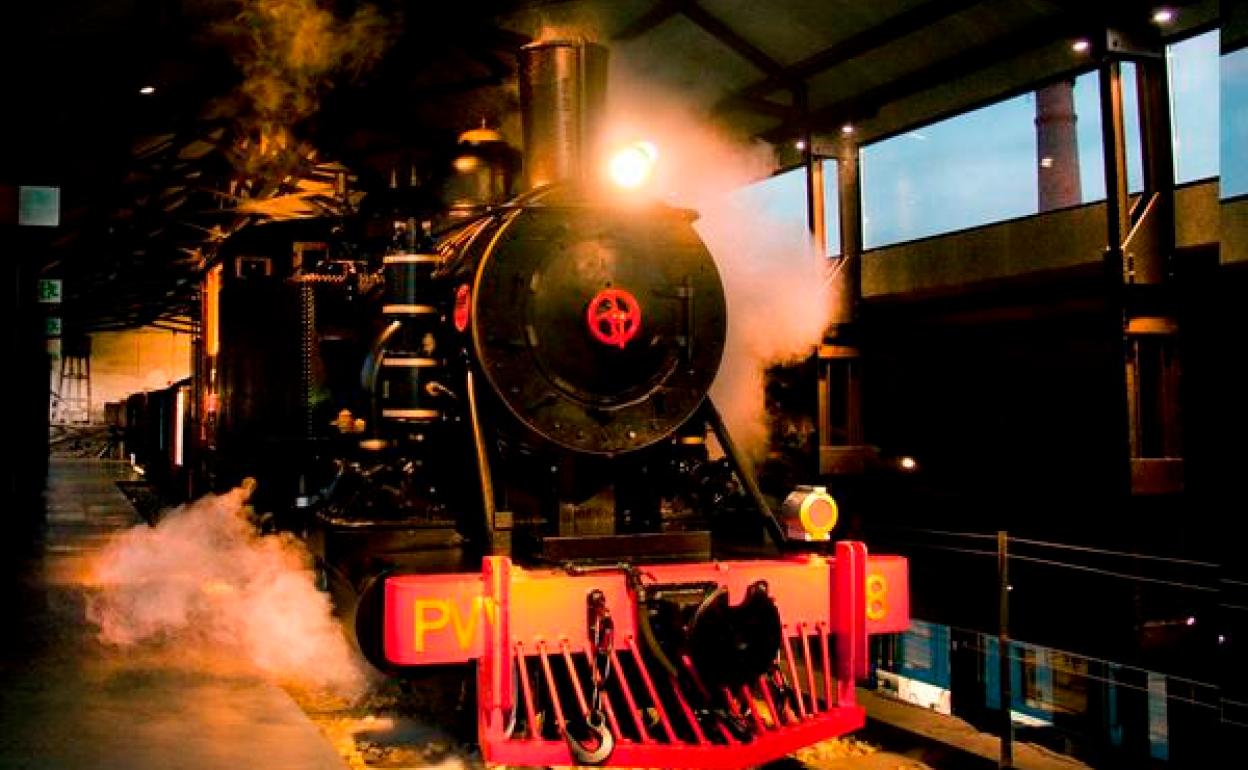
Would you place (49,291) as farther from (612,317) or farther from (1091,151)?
(612,317)

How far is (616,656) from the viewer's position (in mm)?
3896

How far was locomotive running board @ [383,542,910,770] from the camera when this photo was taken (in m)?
3.65

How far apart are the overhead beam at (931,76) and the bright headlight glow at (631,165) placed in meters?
4.37

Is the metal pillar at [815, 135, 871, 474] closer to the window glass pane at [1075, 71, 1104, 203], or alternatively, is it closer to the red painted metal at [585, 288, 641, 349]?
the window glass pane at [1075, 71, 1104, 203]

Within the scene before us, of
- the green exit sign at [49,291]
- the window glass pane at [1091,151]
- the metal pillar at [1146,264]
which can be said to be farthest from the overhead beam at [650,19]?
the green exit sign at [49,291]

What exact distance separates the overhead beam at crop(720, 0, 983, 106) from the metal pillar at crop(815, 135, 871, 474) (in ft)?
2.60

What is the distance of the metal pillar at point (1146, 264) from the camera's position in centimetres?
747

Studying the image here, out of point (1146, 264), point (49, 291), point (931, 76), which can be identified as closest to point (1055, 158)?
point (931, 76)

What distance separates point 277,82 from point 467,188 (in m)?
5.26

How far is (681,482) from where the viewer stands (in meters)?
4.98

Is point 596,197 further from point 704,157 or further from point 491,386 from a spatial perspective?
point 704,157

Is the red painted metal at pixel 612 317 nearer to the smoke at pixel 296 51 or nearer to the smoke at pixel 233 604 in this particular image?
the smoke at pixel 233 604

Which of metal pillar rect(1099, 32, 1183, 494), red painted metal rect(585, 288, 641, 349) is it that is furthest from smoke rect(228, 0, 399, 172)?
metal pillar rect(1099, 32, 1183, 494)

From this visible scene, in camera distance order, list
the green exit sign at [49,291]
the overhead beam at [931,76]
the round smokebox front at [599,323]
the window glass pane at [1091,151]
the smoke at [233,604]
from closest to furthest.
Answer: the round smokebox front at [599,323]
the smoke at [233,604]
the overhead beam at [931,76]
the window glass pane at [1091,151]
the green exit sign at [49,291]
